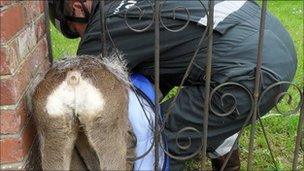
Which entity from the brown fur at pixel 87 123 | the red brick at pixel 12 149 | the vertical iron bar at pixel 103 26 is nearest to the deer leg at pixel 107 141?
the brown fur at pixel 87 123

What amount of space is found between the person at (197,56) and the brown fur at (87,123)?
0.46 m

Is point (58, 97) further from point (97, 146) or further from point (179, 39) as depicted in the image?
point (179, 39)

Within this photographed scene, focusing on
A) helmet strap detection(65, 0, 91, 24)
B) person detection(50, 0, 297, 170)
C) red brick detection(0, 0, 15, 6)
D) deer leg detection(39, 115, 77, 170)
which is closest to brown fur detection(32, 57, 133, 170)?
deer leg detection(39, 115, 77, 170)

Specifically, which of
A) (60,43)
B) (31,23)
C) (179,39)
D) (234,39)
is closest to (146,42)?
(179,39)

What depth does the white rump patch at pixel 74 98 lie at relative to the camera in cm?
205

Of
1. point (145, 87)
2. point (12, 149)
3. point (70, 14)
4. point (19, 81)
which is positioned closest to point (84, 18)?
point (70, 14)

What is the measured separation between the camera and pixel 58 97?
2.07 metres

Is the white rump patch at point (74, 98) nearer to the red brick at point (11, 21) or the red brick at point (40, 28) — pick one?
the red brick at point (11, 21)

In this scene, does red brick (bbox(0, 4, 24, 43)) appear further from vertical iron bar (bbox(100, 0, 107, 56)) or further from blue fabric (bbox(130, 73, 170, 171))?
blue fabric (bbox(130, 73, 170, 171))

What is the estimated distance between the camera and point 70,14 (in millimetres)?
3189

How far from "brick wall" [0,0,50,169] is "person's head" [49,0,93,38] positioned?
800mm

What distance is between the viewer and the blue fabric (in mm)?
2716

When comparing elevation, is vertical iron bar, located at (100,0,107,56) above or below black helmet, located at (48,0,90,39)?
above

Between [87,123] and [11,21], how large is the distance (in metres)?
0.49
